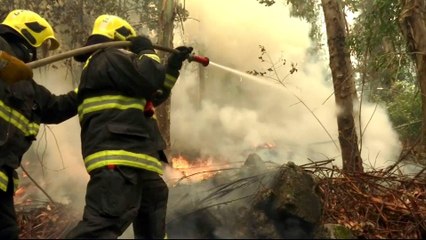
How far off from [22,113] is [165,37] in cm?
393

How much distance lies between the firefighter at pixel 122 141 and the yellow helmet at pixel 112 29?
0.18 meters

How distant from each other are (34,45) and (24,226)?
1817mm

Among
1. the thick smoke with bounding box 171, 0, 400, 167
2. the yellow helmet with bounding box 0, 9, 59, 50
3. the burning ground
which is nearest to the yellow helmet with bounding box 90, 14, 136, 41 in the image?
the yellow helmet with bounding box 0, 9, 59, 50

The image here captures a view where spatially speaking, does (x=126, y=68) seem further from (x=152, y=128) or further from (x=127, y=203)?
(x=127, y=203)

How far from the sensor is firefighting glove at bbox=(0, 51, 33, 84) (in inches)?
104

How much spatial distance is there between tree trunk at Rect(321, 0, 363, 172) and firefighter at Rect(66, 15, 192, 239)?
10.2 feet

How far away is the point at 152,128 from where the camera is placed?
9.72 ft

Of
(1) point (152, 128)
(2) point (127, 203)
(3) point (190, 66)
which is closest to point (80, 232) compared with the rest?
(2) point (127, 203)

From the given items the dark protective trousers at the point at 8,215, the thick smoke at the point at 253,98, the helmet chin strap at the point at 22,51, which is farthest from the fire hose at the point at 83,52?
the thick smoke at the point at 253,98

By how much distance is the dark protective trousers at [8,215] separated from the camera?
2816 mm

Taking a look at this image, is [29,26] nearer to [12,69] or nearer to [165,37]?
[12,69]

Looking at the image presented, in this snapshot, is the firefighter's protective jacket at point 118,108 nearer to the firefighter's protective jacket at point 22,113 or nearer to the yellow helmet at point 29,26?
the firefighter's protective jacket at point 22,113

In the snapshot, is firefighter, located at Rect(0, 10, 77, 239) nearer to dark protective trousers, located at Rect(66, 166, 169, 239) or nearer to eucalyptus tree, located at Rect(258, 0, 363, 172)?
dark protective trousers, located at Rect(66, 166, 169, 239)

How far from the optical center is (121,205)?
253 cm
